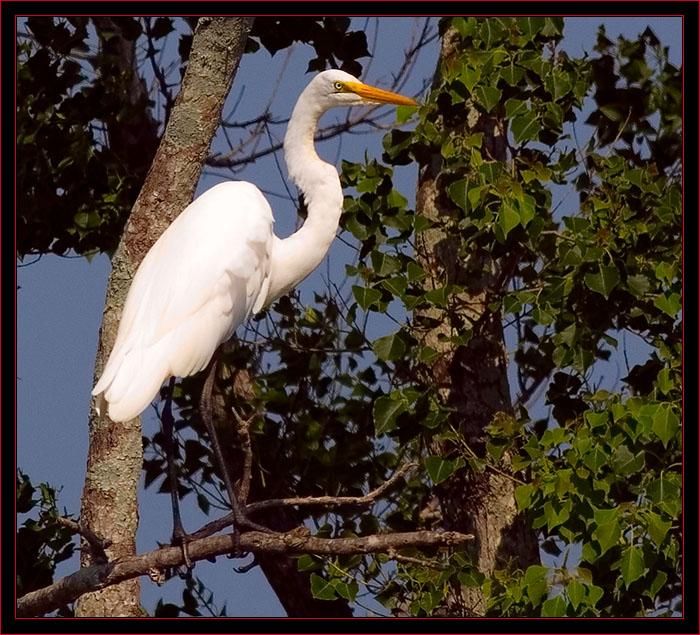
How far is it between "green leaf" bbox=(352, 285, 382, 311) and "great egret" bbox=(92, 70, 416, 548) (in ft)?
0.78

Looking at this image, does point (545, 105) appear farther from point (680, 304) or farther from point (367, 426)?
point (367, 426)

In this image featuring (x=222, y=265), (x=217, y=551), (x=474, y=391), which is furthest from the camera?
(x=474, y=391)

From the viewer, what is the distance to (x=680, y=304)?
4.12 metres

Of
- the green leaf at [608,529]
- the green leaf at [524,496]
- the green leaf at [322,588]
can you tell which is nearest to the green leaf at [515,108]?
the green leaf at [524,496]

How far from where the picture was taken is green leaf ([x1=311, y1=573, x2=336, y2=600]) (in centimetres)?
418

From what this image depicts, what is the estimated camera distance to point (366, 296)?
4246 mm

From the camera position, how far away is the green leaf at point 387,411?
430cm

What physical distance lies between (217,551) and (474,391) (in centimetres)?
185

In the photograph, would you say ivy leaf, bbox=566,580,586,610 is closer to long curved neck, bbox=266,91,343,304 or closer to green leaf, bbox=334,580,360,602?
green leaf, bbox=334,580,360,602

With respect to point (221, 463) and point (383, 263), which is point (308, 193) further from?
point (221, 463)

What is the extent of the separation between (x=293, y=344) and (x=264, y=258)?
80cm

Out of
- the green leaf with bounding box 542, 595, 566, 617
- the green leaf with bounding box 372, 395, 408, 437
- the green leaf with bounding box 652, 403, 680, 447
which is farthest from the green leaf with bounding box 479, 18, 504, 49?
the green leaf with bounding box 542, 595, 566, 617

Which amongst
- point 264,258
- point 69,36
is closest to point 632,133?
point 264,258

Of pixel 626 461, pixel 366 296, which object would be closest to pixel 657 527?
pixel 626 461
